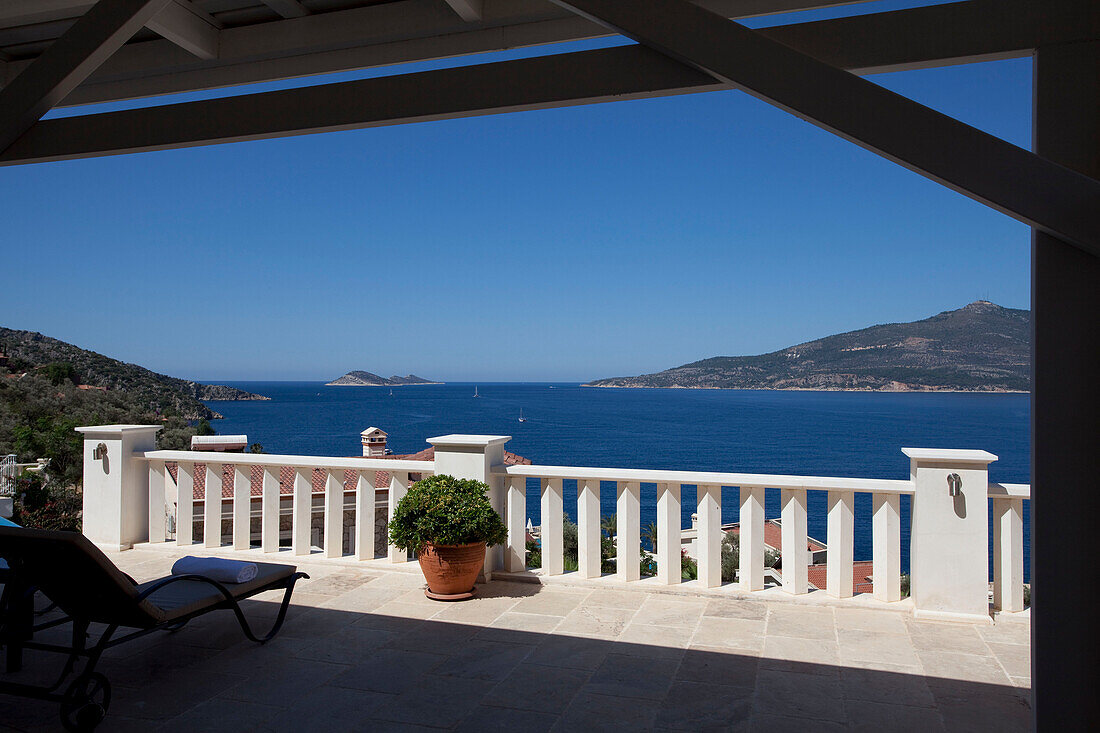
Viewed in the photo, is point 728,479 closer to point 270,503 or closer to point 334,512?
point 334,512

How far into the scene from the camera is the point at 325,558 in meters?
4.87

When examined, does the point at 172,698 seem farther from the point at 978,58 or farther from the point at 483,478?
the point at 978,58

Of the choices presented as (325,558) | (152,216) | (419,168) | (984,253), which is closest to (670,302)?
(419,168)

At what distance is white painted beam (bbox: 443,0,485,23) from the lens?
8.30 feet

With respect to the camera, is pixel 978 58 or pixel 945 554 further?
pixel 945 554

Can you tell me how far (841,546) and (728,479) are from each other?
73 centimetres

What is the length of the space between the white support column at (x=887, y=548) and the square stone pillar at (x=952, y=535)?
0.43 feet

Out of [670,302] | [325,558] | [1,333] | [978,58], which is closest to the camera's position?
[978,58]

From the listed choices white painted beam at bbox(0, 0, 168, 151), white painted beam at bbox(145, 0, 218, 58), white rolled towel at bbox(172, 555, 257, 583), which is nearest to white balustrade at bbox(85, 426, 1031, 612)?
white rolled towel at bbox(172, 555, 257, 583)

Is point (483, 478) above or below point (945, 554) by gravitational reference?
above

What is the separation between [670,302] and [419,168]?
78.8 feet

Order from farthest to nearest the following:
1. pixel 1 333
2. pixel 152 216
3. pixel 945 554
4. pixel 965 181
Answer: pixel 152 216
pixel 1 333
pixel 945 554
pixel 965 181

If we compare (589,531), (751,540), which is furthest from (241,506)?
(751,540)

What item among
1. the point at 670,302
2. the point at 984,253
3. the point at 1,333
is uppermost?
the point at 984,253
